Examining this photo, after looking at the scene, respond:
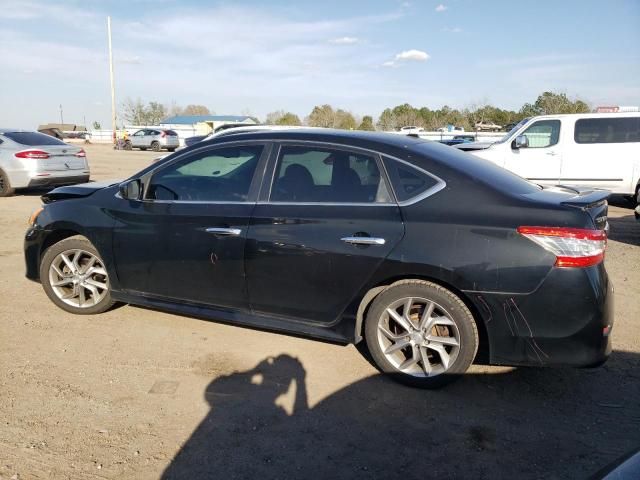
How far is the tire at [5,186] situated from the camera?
445 inches

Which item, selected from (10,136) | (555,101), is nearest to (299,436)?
(10,136)

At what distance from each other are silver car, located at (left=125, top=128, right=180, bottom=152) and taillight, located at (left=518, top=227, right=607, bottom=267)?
3630 centimetres

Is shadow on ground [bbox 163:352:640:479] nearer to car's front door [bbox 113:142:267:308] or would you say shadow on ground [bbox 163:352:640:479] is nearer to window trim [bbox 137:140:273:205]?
car's front door [bbox 113:142:267:308]

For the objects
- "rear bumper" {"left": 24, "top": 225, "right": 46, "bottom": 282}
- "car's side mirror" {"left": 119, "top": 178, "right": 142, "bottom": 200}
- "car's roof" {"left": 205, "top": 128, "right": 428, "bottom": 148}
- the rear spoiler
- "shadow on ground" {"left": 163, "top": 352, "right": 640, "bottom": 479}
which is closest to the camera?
"shadow on ground" {"left": 163, "top": 352, "right": 640, "bottom": 479}

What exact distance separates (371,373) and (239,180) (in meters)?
1.72

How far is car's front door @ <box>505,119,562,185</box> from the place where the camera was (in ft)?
34.3

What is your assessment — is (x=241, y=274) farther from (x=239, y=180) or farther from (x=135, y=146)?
(x=135, y=146)

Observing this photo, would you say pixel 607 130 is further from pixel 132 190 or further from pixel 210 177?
pixel 132 190

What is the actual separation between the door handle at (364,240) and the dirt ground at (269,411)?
3.13 feet

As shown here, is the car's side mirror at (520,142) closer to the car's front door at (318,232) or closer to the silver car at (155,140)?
the car's front door at (318,232)

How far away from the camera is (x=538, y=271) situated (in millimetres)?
3092

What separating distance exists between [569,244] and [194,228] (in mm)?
2567

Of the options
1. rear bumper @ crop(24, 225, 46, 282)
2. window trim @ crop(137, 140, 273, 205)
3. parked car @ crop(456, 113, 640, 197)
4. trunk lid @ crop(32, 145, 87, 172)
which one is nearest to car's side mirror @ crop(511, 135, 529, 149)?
parked car @ crop(456, 113, 640, 197)

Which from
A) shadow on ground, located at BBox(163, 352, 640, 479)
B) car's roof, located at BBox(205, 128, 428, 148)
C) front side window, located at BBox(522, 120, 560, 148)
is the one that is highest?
front side window, located at BBox(522, 120, 560, 148)
